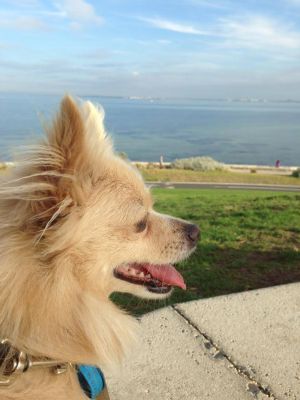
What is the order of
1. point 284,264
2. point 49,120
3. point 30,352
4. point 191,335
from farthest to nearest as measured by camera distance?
point 284,264, point 191,335, point 49,120, point 30,352

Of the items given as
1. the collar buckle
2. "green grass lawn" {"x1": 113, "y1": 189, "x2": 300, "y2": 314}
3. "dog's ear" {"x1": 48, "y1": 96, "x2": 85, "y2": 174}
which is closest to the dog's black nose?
"dog's ear" {"x1": 48, "y1": 96, "x2": 85, "y2": 174}

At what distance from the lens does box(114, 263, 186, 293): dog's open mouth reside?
2743 millimetres

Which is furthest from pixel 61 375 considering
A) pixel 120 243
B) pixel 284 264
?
pixel 284 264

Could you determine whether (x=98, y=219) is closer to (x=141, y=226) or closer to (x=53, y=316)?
(x=141, y=226)

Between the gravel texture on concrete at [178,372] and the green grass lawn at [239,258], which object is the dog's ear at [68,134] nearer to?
the gravel texture on concrete at [178,372]

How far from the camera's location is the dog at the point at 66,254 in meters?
2.12

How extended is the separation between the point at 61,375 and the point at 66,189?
95 cm

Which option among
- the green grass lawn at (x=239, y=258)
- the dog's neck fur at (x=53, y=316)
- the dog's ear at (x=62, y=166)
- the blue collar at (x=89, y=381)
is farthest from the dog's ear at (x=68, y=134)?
the green grass lawn at (x=239, y=258)

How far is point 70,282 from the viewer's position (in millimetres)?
2309

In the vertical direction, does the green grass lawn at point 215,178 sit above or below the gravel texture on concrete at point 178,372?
below

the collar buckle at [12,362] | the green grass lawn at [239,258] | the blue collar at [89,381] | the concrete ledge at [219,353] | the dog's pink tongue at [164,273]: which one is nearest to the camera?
the collar buckle at [12,362]

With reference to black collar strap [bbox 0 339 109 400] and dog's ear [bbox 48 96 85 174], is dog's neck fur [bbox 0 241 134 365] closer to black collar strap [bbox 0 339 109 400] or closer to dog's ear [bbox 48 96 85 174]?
black collar strap [bbox 0 339 109 400]

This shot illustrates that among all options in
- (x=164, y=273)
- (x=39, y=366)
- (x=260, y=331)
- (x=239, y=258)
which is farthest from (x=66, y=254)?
(x=239, y=258)

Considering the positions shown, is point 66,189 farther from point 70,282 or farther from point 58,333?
point 58,333
